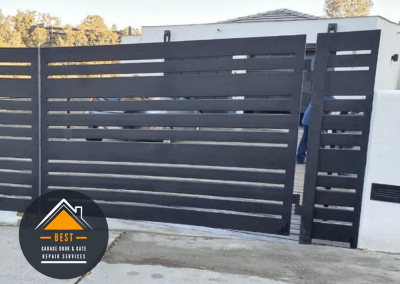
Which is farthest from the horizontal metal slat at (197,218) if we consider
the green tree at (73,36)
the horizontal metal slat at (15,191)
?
the green tree at (73,36)

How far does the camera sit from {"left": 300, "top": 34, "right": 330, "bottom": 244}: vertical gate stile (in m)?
3.05

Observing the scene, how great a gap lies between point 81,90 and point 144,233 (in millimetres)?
1772

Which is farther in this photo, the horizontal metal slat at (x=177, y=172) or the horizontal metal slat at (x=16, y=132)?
the horizontal metal slat at (x=16, y=132)

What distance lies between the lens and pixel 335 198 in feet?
10.4

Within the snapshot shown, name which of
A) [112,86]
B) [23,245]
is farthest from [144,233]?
[112,86]

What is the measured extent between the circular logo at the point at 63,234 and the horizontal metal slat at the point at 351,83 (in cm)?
264

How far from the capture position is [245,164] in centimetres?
338

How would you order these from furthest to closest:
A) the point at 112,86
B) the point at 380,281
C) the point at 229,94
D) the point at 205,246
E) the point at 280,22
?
the point at 280,22
the point at 112,86
the point at 229,94
the point at 205,246
the point at 380,281

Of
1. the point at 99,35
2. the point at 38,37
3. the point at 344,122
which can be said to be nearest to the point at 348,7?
the point at 99,35

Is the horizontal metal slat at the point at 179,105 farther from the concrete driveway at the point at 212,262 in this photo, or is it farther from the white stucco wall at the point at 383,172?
the concrete driveway at the point at 212,262

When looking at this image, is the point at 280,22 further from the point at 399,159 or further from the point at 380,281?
the point at 380,281

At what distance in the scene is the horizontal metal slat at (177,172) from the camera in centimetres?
335

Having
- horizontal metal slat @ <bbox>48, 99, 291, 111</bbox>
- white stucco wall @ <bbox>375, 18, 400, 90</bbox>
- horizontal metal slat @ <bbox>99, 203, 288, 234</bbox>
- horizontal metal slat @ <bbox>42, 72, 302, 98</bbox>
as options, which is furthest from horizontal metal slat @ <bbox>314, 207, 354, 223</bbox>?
white stucco wall @ <bbox>375, 18, 400, 90</bbox>

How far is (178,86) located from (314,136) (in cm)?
150
